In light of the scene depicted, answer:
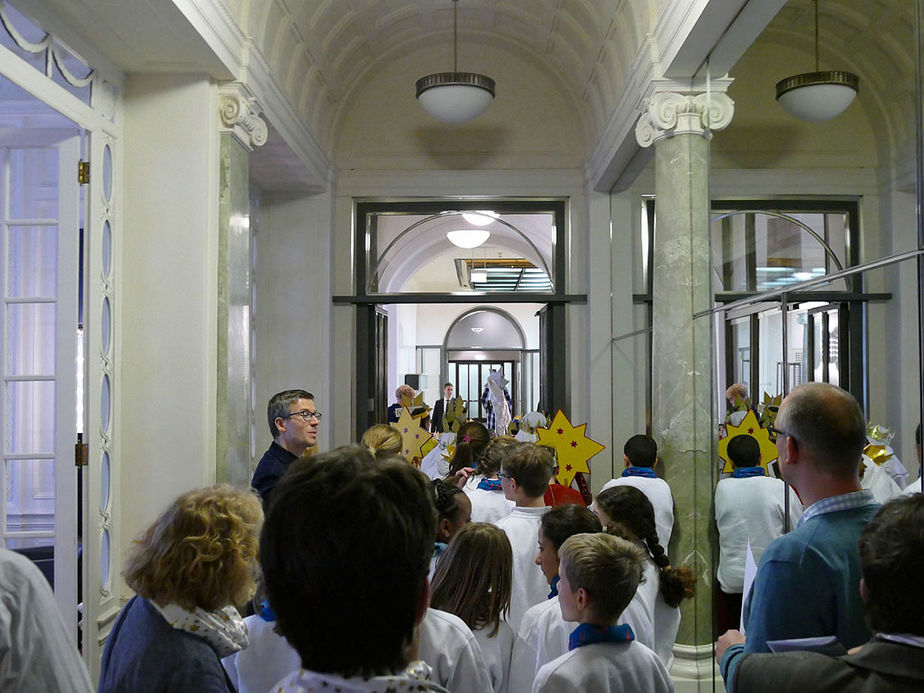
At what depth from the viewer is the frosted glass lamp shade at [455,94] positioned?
835 centimetres

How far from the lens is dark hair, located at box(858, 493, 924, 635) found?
5.33 ft

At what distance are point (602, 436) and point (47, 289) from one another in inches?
239

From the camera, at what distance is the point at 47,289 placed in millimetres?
5211

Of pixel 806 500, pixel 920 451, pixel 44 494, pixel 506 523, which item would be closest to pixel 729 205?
pixel 506 523

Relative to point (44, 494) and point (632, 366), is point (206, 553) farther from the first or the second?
point (632, 366)

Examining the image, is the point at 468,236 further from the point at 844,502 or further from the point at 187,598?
the point at 187,598

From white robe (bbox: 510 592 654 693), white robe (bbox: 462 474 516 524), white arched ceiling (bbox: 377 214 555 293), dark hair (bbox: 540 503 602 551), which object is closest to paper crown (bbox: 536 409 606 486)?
white robe (bbox: 462 474 516 524)

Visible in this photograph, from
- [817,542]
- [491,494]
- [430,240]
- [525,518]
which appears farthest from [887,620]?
[430,240]

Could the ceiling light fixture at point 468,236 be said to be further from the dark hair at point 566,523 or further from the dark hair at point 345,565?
the dark hair at point 345,565

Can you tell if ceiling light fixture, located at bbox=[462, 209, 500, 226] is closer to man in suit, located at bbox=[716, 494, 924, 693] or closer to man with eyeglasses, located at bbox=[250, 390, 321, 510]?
man with eyeglasses, located at bbox=[250, 390, 321, 510]

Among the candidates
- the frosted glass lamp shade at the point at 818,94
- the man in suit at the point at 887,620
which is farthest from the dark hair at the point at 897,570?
the frosted glass lamp shade at the point at 818,94

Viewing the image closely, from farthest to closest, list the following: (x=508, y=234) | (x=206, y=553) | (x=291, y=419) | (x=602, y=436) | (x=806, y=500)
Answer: (x=508, y=234) → (x=602, y=436) → (x=291, y=419) → (x=806, y=500) → (x=206, y=553)

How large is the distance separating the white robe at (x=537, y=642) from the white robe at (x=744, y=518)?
160 cm

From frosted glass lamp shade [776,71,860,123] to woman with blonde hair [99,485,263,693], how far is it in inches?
117
